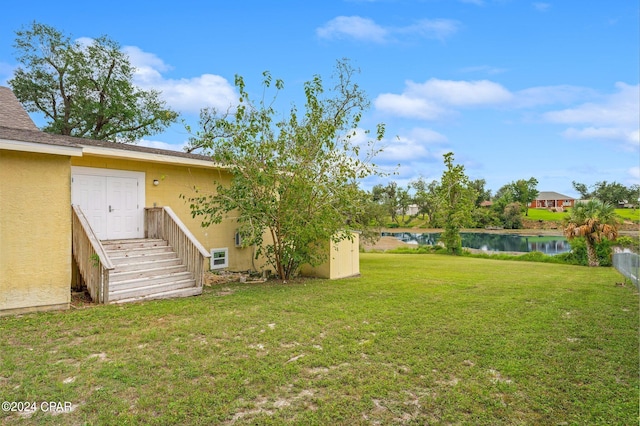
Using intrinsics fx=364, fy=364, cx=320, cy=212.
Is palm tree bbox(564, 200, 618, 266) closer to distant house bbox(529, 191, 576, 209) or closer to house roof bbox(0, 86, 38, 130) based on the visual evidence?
house roof bbox(0, 86, 38, 130)

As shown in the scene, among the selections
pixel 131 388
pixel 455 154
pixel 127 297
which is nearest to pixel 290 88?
pixel 127 297

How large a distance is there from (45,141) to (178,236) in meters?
3.25

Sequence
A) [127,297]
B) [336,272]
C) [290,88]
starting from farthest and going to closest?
[336,272]
[290,88]
[127,297]

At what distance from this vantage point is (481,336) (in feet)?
16.0

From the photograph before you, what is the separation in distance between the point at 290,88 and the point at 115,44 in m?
16.0

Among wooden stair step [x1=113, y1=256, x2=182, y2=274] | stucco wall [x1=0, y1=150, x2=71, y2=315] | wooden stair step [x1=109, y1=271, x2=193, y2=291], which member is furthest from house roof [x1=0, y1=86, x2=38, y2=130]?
wooden stair step [x1=109, y1=271, x2=193, y2=291]

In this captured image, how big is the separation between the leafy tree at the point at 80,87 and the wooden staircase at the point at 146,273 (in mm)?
11216

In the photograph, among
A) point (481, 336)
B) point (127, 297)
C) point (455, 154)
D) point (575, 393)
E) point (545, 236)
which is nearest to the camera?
point (575, 393)

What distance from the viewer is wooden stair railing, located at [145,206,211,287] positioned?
784 cm

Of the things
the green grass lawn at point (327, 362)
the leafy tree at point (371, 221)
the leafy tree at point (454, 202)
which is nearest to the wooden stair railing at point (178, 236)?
the green grass lawn at point (327, 362)

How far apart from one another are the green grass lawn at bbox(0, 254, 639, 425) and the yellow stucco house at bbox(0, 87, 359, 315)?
677 mm

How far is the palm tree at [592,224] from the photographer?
15745 mm

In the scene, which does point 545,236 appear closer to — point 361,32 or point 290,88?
point 361,32

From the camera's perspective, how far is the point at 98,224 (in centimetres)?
834
